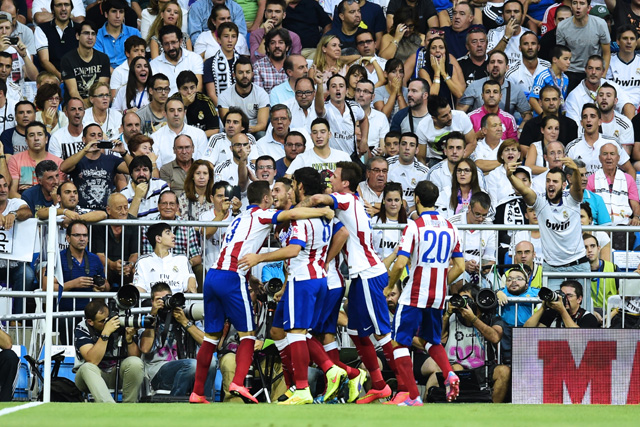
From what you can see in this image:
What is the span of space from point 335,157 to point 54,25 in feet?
18.0

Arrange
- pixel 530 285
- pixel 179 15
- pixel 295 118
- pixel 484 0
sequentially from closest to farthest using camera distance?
pixel 530 285 < pixel 295 118 < pixel 179 15 < pixel 484 0

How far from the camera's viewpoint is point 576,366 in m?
11.6

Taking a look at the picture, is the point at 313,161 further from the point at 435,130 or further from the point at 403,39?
the point at 403,39

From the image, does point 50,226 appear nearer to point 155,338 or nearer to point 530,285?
point 155,338

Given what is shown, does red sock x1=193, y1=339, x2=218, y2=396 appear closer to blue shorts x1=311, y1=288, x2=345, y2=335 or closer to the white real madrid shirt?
blue shorts x1=311, y1=288, x2=345, y2=335

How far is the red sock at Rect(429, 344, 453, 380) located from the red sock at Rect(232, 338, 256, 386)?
68.9 inches

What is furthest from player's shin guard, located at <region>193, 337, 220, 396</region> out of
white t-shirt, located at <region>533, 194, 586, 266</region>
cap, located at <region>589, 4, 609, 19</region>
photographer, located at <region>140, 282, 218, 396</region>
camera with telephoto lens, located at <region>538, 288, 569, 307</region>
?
cap, located at <region>589, 4, 609, 19</region>

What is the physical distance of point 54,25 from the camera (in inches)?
716

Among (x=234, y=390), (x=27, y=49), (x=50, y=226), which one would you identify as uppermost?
(x=27, y=49)

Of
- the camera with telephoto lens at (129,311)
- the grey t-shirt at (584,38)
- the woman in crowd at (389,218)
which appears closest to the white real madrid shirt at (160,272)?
the camera with telephoto lens at (129,311)

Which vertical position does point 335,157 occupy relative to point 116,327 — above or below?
above

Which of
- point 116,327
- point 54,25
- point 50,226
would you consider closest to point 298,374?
point 116,327

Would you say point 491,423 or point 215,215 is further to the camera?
point 215,215

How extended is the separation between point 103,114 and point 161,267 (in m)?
4.30
